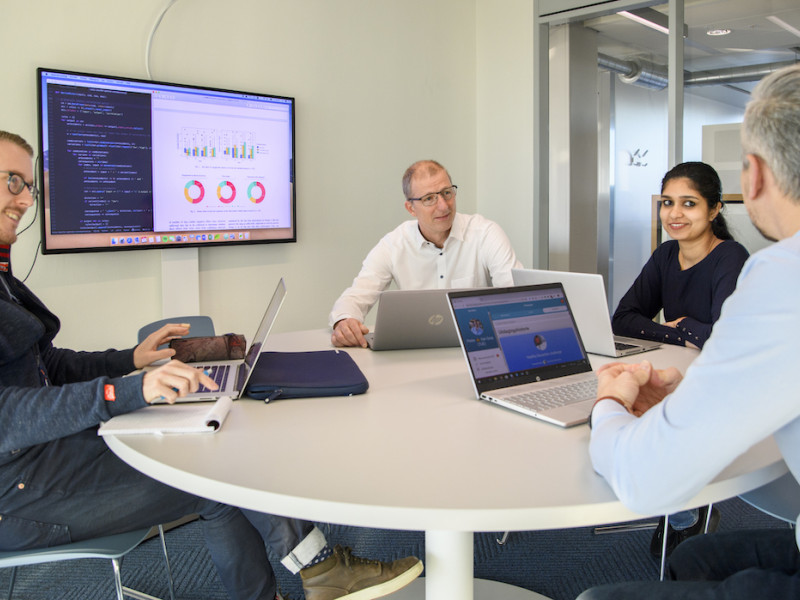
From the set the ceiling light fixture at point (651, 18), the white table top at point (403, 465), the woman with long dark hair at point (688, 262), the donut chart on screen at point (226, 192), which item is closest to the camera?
the white table top at point (403, 465)

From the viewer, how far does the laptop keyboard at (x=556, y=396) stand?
1604 mm

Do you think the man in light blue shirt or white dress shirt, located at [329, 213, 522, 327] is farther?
white dress shirt, located at [329, 213, 522, 327]

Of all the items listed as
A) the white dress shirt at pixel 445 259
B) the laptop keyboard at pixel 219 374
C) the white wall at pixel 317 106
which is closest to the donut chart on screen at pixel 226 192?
the white wall at pixel 317 106

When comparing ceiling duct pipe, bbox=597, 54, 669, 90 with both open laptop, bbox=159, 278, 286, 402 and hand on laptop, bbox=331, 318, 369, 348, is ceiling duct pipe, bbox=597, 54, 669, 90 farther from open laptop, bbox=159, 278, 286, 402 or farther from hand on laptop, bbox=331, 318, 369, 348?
open laptop, bbox=159, 278, 286, 402

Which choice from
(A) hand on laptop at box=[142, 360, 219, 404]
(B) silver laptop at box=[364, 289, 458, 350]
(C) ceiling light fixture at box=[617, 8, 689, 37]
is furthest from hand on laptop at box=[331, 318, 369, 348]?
(C) ceiling light fixture at box=[617, 8, 689, 37]

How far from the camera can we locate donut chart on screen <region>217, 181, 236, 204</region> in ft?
12.3

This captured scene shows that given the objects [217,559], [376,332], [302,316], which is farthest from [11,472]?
[302,316]

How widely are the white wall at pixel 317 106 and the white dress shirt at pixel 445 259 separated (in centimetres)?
112

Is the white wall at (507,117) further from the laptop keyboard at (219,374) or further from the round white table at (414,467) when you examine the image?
the round white table at (414,467)

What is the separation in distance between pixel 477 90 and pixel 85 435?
4452 mm

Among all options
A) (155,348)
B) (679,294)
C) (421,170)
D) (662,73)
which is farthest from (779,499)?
(662,73)

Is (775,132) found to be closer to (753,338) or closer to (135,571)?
(753,338)

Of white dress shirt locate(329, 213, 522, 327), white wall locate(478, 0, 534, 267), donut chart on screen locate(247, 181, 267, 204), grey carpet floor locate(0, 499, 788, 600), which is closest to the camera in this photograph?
grey carpet floor locate(0, 499, 788, 600)

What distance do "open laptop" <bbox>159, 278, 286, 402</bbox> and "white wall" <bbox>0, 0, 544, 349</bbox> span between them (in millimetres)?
1690
